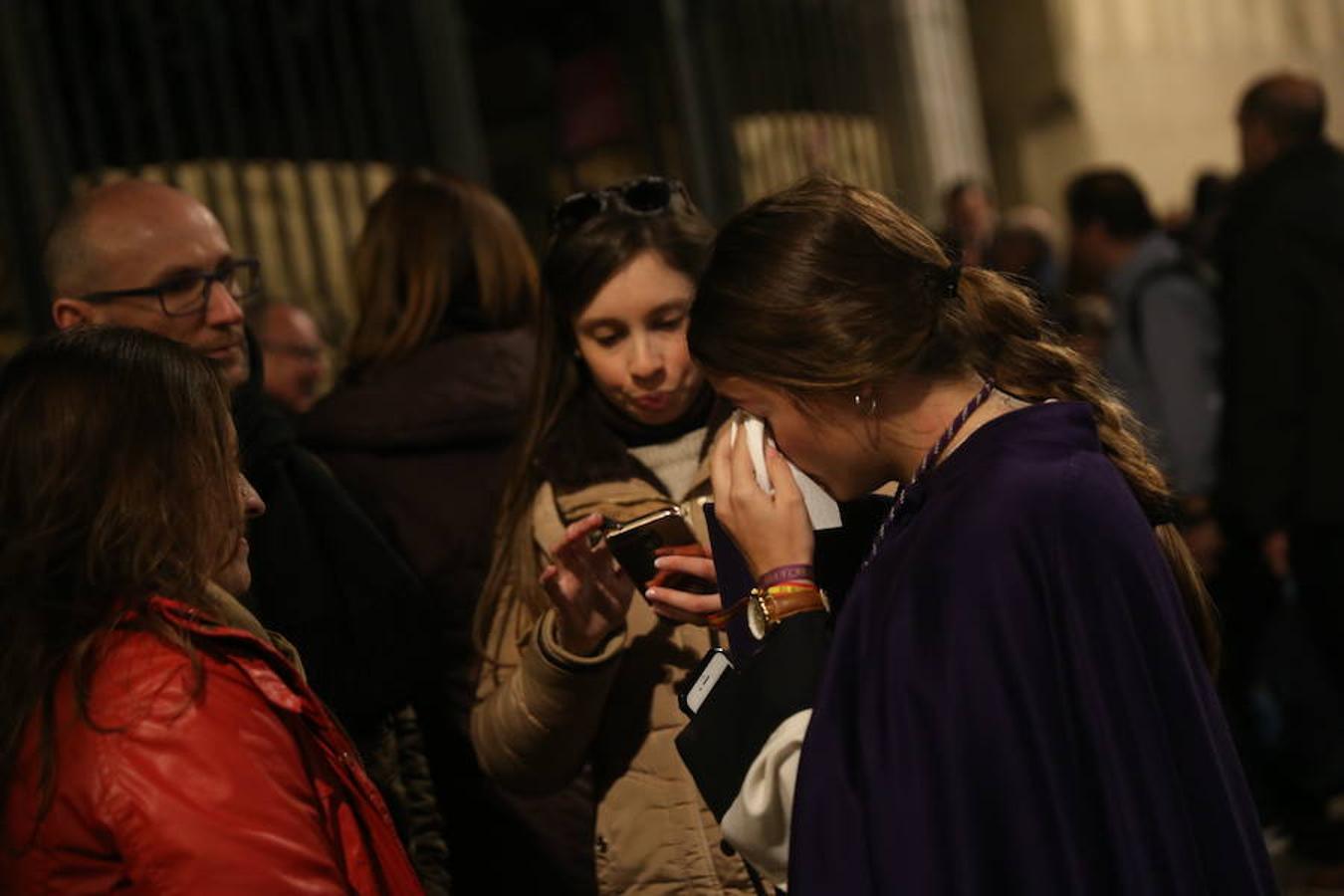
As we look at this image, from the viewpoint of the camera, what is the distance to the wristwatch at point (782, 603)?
7.41 feet

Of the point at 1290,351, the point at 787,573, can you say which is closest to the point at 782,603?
the point at 787,573

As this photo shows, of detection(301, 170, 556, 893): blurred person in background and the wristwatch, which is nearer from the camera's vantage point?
the wristwatch

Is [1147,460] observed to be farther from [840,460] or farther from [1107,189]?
[1107,189]

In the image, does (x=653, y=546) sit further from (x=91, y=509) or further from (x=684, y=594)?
(x=91, y=509)

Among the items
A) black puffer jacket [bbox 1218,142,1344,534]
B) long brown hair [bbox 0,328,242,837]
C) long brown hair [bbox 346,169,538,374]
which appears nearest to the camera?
long brown hair [bbox 0,328,242,837]

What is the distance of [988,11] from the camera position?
9945 millimetres

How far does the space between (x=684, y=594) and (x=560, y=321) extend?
689mm

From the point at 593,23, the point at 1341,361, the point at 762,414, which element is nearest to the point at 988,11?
the point at 593,23

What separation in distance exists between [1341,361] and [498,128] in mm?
5897

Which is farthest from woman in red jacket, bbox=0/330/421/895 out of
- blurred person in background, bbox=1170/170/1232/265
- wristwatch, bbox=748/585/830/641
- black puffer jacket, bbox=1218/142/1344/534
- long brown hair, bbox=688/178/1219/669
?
blurred person in background, bbox=1170/170/1232/265

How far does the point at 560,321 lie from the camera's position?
3.10 metres

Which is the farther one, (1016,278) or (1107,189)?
(1107,189)

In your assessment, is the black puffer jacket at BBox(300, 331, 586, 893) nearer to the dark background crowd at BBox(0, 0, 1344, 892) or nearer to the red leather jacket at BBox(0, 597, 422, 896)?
the dark background crowd at BBox(0, 0, 1344, 892)

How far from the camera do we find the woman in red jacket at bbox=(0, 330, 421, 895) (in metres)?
1.95
